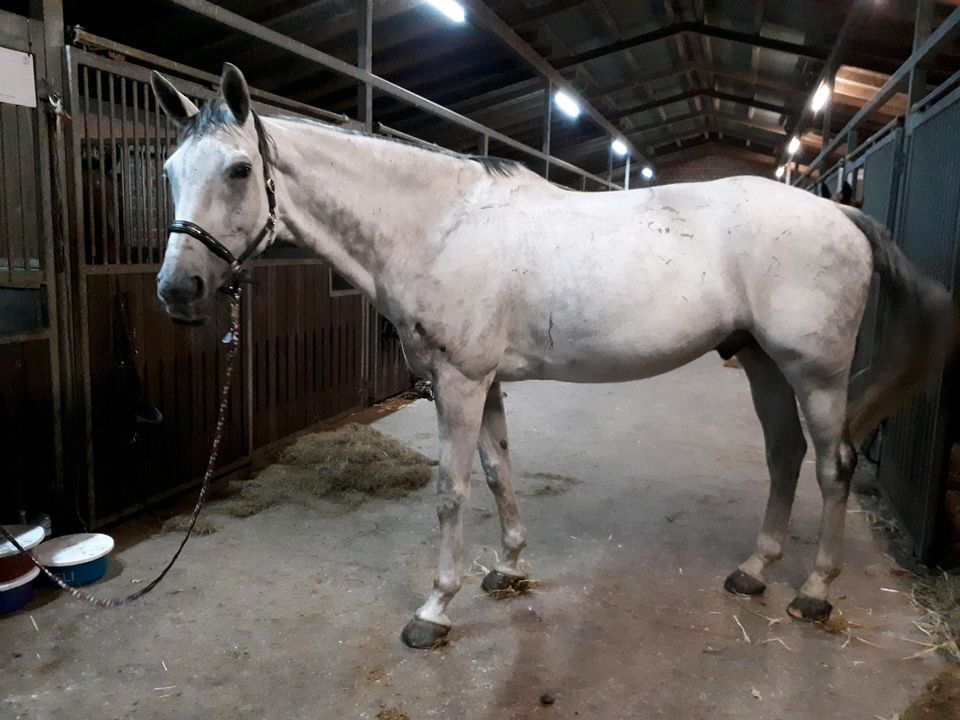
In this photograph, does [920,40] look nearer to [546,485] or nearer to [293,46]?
[546,485]

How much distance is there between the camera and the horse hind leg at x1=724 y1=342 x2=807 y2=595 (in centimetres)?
224

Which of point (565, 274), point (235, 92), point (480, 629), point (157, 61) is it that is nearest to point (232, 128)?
point (235, 92)

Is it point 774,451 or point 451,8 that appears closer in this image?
point 774,451

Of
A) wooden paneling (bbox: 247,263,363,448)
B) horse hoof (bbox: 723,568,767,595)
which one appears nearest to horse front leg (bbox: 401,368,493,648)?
horse hoof (bbox: 723,568,767,595)

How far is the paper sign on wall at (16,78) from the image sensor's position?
7.04 feet

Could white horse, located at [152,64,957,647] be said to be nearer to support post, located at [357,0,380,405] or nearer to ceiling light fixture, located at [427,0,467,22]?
support post, located at [357,0,380,405]

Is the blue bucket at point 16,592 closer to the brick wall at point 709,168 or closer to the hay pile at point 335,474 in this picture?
the hay pile at point 335,474

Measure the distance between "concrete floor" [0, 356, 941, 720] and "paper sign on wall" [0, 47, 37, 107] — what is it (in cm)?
165

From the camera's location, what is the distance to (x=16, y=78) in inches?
86.3

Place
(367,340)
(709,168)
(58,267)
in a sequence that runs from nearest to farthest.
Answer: (58,267) < (367,340) < (709,168)

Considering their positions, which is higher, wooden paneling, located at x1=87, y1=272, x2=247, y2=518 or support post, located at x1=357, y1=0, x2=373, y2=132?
support post, located at x1=357, y1=0, x2=373, y2=132

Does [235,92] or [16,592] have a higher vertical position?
[235,92]

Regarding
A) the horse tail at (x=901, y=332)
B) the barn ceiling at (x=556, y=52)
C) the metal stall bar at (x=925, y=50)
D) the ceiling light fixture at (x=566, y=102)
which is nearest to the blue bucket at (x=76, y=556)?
the horse tail at (x=901, y=332)

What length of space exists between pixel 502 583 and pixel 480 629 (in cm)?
25
